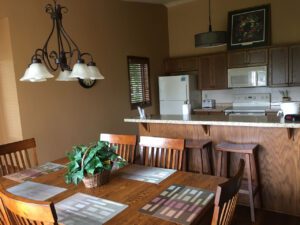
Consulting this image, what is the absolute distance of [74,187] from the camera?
184 cm

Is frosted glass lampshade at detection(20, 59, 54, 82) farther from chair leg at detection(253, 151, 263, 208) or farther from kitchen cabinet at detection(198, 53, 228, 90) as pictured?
kitchen cabinet at detection(198, 53, 228, 90)

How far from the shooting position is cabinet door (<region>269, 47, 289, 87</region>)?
4.57 metres

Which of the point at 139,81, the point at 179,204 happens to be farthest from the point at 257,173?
the point at 139,81

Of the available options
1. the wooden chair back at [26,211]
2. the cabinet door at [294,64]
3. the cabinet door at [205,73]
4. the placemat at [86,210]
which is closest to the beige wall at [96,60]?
the cabinet door at [205,73]

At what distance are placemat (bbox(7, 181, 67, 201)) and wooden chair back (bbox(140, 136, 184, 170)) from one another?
0.84m

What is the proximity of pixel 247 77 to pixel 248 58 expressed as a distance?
0.36 meters

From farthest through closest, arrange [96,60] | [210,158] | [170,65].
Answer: [170,65] < [96,60] < [210,158]

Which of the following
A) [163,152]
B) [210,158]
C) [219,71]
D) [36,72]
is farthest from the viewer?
[219,71]

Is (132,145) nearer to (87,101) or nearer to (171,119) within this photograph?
(171,119)

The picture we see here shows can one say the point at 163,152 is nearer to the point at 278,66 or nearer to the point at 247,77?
the point at 247,77

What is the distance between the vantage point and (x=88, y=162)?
176 cm

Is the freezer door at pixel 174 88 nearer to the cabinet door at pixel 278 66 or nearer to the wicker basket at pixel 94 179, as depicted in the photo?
the cabinet door at pixel 278 66

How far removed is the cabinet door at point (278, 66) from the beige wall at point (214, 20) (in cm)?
34

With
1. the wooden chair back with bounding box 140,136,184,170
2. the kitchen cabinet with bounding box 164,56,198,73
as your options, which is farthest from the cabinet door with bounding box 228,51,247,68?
the wooden chair back with bounding box 140,136,184,170
